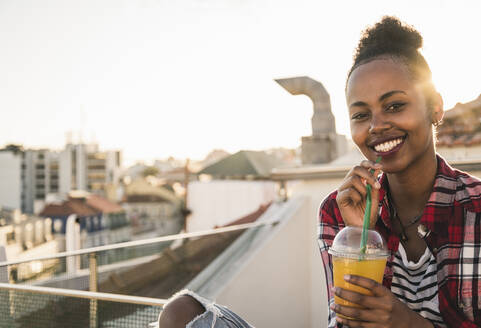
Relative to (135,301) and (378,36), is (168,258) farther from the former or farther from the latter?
(378,36)

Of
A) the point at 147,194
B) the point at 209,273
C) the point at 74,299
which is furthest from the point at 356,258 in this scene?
the point at 147,194

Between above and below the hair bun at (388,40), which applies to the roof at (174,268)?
below

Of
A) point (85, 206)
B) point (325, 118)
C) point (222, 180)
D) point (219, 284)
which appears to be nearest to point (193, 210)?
point (222, 180)

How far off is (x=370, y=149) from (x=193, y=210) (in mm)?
32531

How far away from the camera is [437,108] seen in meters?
1.51

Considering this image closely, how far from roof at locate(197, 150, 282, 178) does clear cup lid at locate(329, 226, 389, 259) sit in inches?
918

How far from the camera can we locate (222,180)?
3117 centimetres

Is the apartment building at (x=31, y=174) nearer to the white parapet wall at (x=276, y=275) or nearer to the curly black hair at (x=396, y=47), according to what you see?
the white parapet wall at (x=276, y=275)

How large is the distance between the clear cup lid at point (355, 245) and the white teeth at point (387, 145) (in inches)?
15.6

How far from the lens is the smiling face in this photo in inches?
55.2

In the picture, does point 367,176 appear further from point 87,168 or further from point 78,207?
point 87,168

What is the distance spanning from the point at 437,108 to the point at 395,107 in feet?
0.72

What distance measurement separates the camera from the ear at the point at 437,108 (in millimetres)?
1499

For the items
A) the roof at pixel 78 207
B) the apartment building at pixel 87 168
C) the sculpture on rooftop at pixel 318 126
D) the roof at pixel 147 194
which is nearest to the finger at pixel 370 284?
the sculpture on rooftop at pixel 318 126
